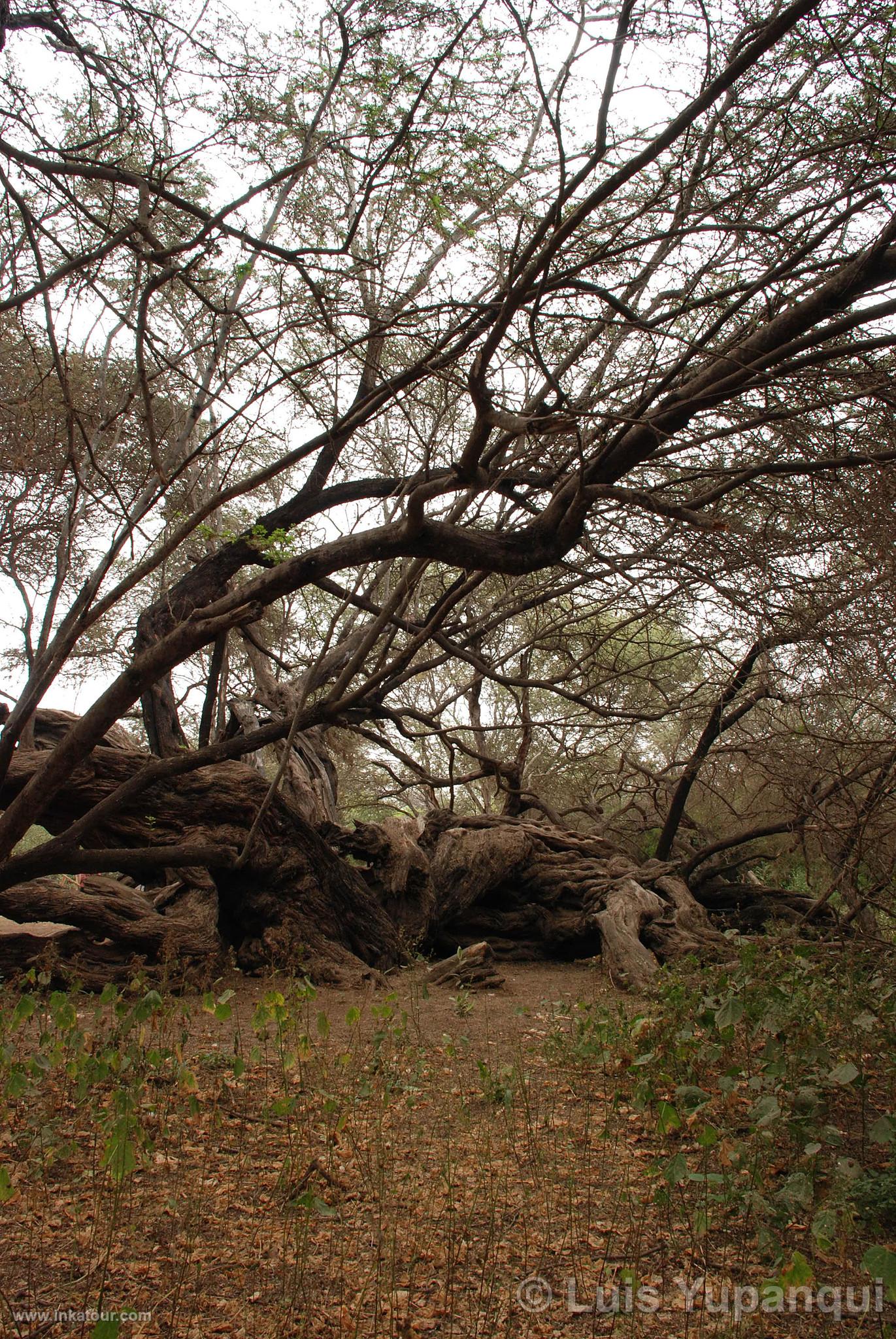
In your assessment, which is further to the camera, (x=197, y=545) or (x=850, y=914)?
(x=197, y=545)

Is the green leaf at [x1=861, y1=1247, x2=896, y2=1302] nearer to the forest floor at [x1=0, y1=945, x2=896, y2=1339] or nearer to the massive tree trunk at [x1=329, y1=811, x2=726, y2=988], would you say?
the forest floor at [x1=0, y1=945, x2=896, y2=1339]

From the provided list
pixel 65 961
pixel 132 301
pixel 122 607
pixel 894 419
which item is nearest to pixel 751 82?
pixel 894 419

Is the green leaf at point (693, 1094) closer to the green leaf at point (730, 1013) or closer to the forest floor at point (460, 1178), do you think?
the forest floor at point (460, 1178)

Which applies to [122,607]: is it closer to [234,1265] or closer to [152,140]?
[152,140]

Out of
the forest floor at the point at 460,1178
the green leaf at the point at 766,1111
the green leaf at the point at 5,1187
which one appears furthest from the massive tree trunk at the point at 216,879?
the green leaf at the point at 766,1111

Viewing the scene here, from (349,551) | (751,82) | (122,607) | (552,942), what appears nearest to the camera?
(751,82)

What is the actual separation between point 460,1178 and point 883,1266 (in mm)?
1462

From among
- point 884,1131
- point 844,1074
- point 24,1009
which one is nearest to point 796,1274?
point 884,1131

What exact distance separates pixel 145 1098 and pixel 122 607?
1049cm

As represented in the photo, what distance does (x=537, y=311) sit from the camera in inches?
135

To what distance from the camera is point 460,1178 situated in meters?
2.85

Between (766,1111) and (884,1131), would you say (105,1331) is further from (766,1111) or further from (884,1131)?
(884,1131)

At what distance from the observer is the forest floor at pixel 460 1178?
2098 mm

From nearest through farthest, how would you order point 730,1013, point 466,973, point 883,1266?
point 883,1266
point 730,1013
point 466,973
